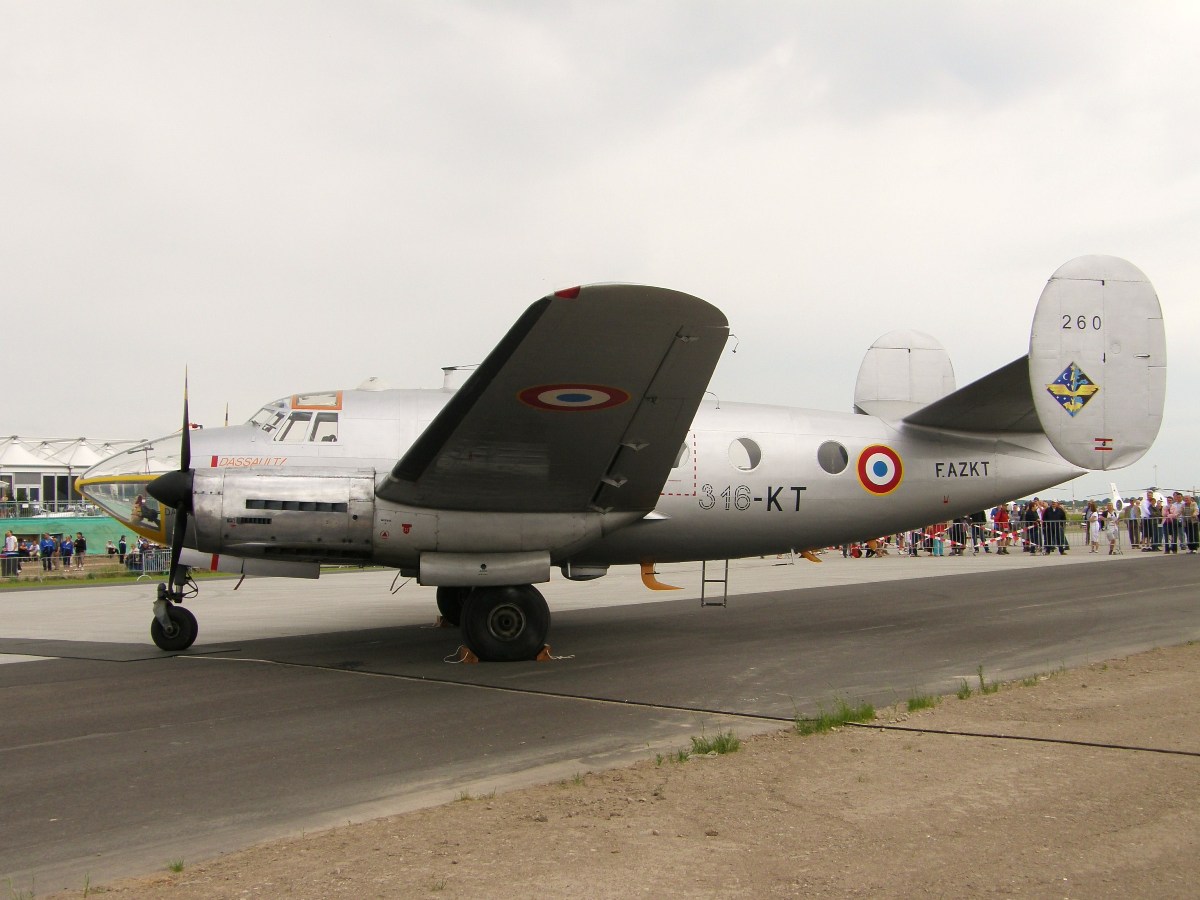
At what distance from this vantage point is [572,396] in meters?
9.79

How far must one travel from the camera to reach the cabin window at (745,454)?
13117 millimetres

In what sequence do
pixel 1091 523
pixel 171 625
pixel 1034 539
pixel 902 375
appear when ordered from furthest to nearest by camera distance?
pixel 1091 523 < pixel 1034 539 < pixel 902 375 < pixel 171 625

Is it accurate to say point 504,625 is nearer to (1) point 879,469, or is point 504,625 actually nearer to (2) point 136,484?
(2) point 136,484

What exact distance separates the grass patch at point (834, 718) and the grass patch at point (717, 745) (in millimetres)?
649

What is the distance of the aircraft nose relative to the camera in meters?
12.1

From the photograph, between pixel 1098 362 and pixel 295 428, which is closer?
pixel 295 428

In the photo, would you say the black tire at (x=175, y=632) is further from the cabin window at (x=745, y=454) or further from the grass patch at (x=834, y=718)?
the grass patch at (x=834, y=718)

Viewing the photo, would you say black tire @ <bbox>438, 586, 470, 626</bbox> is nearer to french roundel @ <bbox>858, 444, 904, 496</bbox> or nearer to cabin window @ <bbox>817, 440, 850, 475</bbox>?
cabin window @ <bbox>817, 440, 850, 475</bbox>

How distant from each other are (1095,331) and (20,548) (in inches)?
1442

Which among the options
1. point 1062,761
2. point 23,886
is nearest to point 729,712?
point 1062,761

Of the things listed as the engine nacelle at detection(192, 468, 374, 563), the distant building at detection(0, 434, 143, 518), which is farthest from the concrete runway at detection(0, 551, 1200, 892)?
the distant building at detection(0, 434, 143, 518)

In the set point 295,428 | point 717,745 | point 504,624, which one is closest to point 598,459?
point 504,624

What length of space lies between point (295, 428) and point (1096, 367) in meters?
10.2

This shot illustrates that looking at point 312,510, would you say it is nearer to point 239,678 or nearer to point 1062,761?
point 239,678
